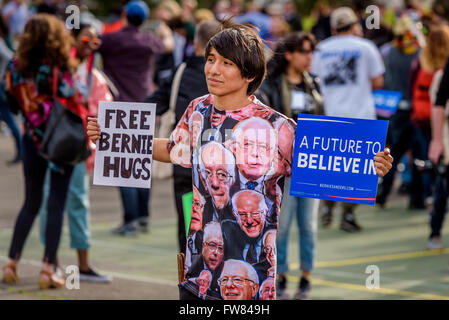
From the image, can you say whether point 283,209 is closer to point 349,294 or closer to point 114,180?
point 349,294

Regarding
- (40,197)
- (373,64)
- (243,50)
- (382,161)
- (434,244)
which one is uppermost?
(373,64)

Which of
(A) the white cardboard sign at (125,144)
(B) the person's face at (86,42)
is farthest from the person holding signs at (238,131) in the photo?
(B) the person's face at (86,42)

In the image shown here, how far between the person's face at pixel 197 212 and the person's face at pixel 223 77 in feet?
1.51

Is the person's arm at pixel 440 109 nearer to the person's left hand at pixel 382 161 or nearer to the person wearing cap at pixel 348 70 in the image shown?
the person wearing cap at pixel 348 70

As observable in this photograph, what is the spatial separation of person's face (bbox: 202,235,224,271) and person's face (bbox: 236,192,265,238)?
0.13m

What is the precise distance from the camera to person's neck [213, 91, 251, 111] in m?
3.92

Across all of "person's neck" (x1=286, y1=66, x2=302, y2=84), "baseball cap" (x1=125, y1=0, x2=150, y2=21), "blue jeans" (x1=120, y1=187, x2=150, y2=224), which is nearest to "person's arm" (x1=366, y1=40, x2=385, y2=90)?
"person's neck" (x1=286, y1=66, x2=302, y2=84)

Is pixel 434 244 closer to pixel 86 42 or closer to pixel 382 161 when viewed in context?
pixel 86 42

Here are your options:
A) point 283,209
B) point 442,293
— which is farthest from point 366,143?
point 442,293

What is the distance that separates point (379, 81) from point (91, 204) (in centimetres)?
423

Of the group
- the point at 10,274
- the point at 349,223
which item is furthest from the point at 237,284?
the point at 349,223

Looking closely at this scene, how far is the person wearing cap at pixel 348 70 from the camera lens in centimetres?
921

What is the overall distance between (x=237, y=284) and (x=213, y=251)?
18 centimetres

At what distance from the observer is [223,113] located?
390 cm
